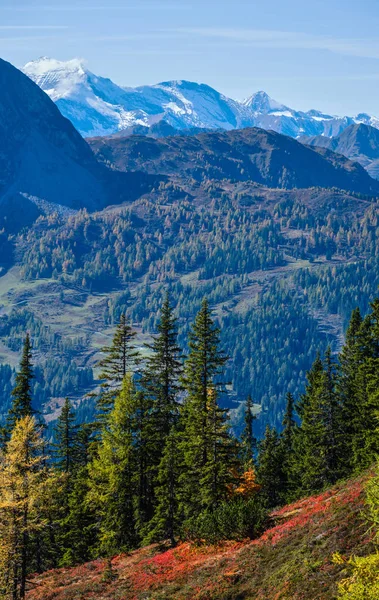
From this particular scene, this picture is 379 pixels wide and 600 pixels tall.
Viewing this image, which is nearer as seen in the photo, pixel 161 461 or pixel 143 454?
pixel 161 461

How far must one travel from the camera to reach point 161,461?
52.9 meters

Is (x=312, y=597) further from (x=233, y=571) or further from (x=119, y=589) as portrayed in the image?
(x=119, y=589)

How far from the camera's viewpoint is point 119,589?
150 feet

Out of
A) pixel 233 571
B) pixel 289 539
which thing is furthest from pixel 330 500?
pixel 233 571

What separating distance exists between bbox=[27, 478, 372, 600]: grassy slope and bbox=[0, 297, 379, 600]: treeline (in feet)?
6.91

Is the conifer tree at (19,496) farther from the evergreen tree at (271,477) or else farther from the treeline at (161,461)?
the evergreen tree at (271,477)

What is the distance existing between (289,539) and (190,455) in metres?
14.4

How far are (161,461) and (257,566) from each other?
1468 cm

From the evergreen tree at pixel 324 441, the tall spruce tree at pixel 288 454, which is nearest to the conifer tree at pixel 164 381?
the evergreen tree at pixel 324 441

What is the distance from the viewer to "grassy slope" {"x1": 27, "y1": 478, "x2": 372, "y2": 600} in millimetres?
35094

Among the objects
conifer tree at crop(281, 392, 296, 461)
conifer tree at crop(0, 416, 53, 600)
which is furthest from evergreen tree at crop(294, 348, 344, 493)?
conifer tree at crop(0, 416, 53, 600)

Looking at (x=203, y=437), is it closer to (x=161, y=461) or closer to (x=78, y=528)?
(x=161, y=461)

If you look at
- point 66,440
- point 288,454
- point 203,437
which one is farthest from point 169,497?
point 288,454

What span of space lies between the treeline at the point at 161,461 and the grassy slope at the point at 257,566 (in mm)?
2108
